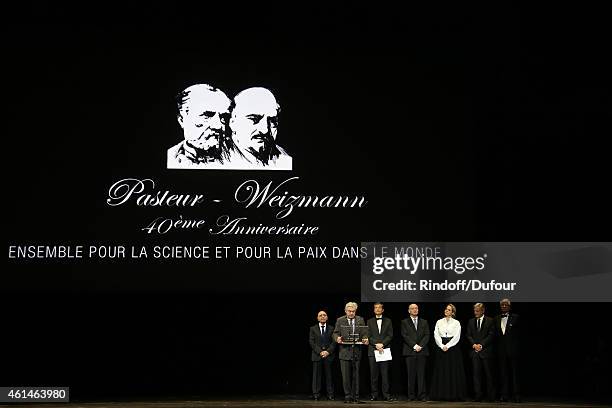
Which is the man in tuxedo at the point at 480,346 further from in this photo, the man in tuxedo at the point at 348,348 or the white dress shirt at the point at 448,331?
the man in tuxedo at the point at 348,348

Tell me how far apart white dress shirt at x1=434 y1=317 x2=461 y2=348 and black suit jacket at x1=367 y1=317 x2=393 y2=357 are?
0.51 metres

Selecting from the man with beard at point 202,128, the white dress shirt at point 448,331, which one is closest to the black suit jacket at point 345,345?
the white dress shirt at point 448,331

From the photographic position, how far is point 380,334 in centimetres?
932

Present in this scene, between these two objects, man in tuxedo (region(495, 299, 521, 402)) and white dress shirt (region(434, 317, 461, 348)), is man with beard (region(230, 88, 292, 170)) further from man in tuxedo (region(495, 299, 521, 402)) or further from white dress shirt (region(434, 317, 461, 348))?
man in tuxedo (region(495, 299, 521, 402))

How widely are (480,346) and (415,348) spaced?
70cm

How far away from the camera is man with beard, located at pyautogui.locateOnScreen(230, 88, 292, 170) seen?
9.73 m

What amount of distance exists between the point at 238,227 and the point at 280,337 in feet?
4.39

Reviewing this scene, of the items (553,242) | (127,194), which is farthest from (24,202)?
(553,242)

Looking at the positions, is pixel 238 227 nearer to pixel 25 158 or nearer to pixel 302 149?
pixel 302 149

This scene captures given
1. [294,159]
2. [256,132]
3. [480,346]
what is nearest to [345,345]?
[480,346]

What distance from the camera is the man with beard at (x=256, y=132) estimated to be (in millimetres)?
9727

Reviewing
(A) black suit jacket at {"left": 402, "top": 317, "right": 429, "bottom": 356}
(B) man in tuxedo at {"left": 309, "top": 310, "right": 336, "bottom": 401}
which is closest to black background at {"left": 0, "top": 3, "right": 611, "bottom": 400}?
(B) man in tuxedo at {"left": 309, "top": 310, "right": 336, "bottom": 401}

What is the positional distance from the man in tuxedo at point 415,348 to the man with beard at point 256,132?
218 cm

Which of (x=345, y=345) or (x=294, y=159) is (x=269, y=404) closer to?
(x=345, y=345)
